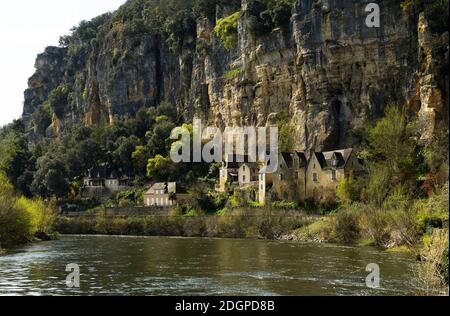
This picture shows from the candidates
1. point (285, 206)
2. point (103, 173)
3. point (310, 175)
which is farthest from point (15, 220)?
point (103, 173)

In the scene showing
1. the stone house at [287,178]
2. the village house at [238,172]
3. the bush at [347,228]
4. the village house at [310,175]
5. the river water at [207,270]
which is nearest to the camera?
the river water at [207,270]

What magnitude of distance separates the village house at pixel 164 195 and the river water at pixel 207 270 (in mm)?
34743

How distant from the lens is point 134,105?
130 metres

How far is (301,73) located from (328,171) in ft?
58.2

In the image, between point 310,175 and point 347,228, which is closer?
point 347,228

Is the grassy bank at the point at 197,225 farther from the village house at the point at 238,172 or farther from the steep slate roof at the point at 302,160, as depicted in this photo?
the village house at the point at 238,172

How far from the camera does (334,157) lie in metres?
77.4

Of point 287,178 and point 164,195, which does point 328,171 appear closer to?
point 287,178

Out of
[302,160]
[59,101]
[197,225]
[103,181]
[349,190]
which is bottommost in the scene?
[197,225]

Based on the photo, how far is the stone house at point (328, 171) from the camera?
75625mm

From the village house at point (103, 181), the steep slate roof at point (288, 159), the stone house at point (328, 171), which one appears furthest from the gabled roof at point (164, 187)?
the stone house at point (328, 171)

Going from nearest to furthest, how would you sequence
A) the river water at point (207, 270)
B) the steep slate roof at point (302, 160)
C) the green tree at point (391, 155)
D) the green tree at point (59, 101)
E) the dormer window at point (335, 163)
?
the river water at point (207, 270)
the green tree at point (391, 155)
the dormer window at point (335, 163)
the steep slate roof at point (302, 160)
the green tree at point (59, 101)

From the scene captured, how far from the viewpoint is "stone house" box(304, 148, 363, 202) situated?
75.6 metres

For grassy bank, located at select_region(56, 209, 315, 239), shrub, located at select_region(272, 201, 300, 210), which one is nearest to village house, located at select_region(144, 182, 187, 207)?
grassy bank, located at select_region(56, 209, 315, 239)
